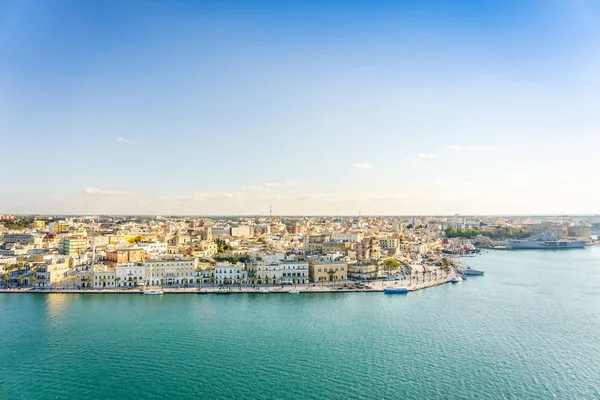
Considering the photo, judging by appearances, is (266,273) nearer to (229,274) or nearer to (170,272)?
(229,274)

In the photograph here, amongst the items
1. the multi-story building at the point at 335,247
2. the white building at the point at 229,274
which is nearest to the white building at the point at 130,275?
the white building at the point at 229,274

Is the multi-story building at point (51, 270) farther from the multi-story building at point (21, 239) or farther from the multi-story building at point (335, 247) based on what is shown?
the multi-story building at point (335, 247)

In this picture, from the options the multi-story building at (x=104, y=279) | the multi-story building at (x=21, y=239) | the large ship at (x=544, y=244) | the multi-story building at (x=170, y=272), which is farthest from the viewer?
the large ship at (x=544, y=244)

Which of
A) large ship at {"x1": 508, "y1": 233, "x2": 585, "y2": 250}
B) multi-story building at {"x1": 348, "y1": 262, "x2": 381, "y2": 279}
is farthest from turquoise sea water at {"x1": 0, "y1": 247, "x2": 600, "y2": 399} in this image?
large ship at {"x1": 508, "y1": 233, "x2": 585, "y2": 250}

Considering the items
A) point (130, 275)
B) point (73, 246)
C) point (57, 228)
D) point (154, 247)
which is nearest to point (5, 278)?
point (130, 275)

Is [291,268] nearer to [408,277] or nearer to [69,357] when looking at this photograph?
Result: [408,277]

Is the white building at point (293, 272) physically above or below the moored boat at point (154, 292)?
above
